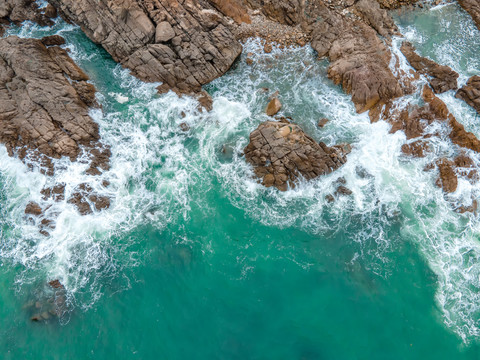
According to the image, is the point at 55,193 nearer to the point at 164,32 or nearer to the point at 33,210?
the point at 33,210

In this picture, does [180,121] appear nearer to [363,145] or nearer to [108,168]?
[108,168]

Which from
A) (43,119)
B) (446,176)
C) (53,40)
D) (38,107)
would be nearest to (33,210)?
(43,119)

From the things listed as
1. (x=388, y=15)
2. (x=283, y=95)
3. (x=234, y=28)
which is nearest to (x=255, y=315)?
(x=283, y=95)

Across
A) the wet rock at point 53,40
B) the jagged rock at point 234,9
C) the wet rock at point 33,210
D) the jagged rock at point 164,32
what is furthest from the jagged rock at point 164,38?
the wet rock at point 33,210

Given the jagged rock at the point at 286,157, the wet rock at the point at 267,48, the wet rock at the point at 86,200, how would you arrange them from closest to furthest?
the wet rock at the point at 86,200
the jagged rock at the point at 286,157
the wet rock at the point at 267,48

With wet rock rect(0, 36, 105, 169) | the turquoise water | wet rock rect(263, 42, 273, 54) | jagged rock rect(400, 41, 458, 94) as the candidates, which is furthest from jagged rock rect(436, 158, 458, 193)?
wet rock rect(0, 36, 105, 169)

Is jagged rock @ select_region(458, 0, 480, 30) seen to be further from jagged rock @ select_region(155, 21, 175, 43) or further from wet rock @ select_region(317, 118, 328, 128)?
jagged rock @ select_region(155, 21, 175, 43)

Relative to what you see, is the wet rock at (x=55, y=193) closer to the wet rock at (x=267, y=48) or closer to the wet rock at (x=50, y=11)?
the wet rock at (x=50, y=11)
